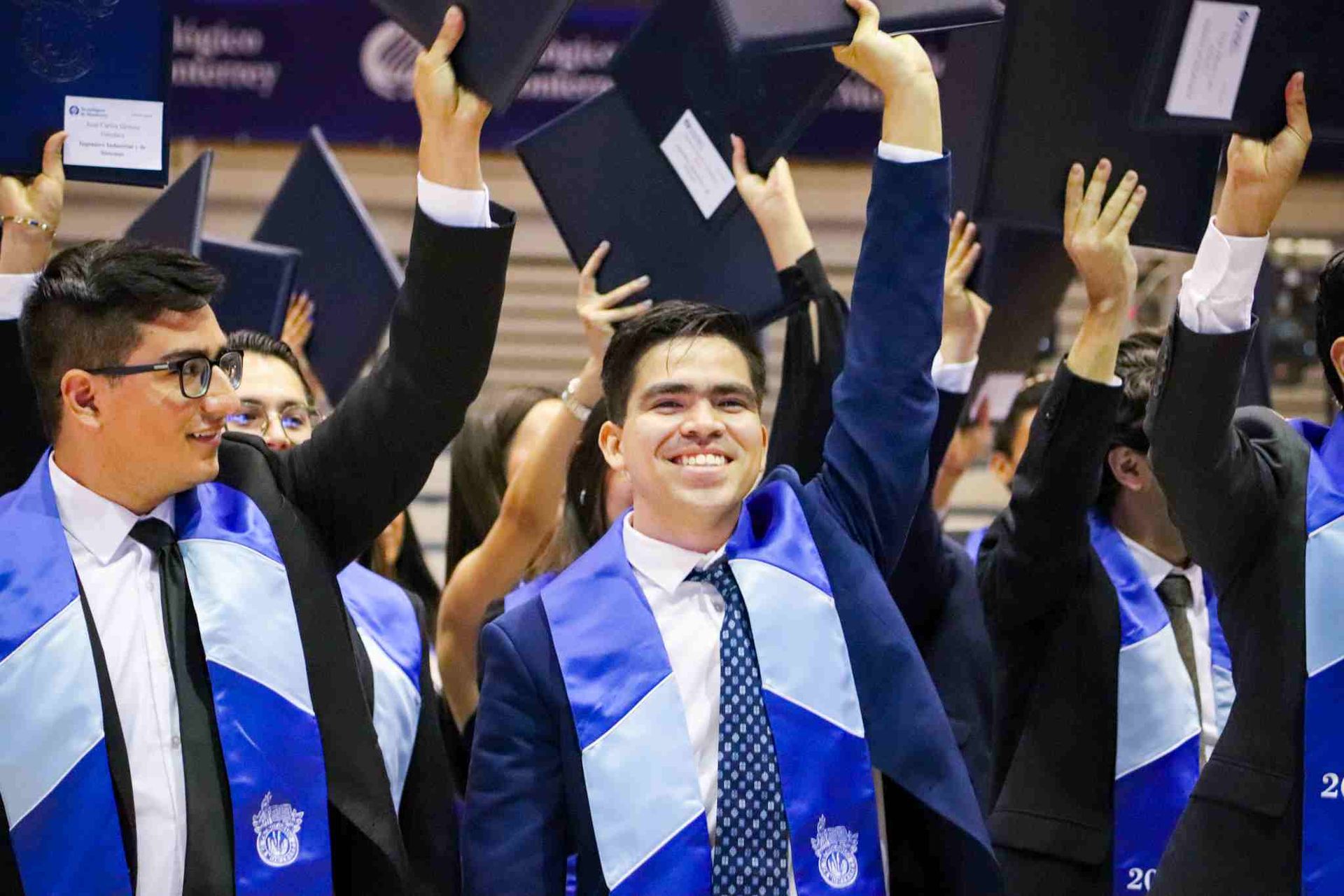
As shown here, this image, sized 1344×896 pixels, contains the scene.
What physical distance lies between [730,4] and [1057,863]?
160 cm

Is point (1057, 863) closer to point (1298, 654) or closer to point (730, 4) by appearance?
point (1298, 654)

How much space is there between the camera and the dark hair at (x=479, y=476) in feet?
12.9

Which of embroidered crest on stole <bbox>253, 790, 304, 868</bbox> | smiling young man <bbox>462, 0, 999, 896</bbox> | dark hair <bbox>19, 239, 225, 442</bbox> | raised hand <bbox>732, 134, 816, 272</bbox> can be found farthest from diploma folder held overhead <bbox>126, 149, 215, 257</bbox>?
embroidered crest on stole <bbox>253, 790, 304, 868</bbox>

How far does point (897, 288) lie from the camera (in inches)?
93.3

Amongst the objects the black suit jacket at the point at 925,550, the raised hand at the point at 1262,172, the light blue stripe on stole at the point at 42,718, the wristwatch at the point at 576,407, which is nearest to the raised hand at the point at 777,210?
the black suit jacket at the point at 925,550

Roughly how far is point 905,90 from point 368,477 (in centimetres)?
96

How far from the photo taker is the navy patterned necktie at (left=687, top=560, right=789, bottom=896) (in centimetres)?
224

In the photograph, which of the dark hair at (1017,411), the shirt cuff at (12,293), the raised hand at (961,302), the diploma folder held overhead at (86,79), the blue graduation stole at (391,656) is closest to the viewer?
the shirt cuff at (12,293)

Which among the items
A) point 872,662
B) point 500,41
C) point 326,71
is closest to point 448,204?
point 500,41

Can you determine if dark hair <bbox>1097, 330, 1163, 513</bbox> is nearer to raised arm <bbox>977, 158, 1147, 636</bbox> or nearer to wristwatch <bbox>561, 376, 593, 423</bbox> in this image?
raised arm <bbox>977, 158, 1147, 636</bbox>

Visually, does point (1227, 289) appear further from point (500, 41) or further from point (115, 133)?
point (115, 133)

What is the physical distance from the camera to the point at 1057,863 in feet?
9.75

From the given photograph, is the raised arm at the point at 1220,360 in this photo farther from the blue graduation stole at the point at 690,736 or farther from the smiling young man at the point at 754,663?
the blue graduation stole at the point at 690,736

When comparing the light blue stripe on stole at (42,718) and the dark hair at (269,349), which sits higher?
the dark hair at (269,349)
